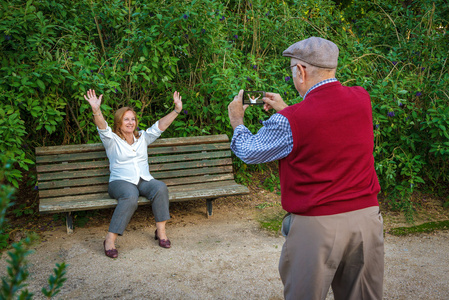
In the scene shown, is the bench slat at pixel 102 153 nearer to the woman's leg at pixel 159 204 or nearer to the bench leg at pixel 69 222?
the bench leg at pixel 69 222

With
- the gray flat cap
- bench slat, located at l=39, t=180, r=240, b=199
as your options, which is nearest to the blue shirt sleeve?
the gray flat cap

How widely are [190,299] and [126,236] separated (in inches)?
58.7

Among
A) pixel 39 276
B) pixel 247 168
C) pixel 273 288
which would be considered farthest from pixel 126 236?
pixel 247 168

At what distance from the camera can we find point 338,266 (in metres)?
2.08

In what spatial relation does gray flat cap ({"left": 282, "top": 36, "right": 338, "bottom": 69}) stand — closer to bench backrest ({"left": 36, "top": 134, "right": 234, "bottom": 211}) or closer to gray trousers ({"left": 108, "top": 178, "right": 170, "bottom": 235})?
gray trousers ({"left": 108, "top": 178, "right": 170, "bottom": 235})

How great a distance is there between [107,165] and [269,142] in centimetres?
322

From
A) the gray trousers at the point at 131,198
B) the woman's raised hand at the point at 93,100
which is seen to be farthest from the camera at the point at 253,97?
the woman's raised hand at the point at 93,100

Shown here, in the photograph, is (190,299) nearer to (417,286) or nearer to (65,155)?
(417,286)

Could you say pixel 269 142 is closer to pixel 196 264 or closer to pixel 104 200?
pixel 196 264

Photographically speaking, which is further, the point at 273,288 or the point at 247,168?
the point at 247,168

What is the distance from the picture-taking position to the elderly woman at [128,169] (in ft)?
13.6

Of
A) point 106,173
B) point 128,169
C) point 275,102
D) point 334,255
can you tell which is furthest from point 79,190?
point 334,255

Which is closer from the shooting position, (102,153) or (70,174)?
(70,174)

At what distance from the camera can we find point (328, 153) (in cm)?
189
